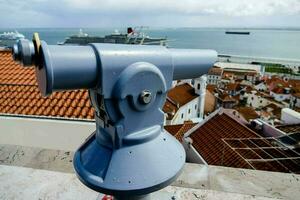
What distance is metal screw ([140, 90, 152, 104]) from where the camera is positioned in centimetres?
91

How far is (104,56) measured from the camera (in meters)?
0.85

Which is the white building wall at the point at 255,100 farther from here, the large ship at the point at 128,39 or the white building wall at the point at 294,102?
the large ship at the point at 128,39

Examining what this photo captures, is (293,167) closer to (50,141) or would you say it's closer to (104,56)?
(50,141)

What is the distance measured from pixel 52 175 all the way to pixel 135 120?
145 cm

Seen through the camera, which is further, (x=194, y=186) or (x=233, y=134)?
(x=233, y=134)

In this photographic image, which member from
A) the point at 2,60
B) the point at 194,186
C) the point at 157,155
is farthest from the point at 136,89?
the point at 2,60

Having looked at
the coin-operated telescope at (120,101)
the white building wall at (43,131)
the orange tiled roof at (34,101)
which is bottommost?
the white building wall at (43,131)


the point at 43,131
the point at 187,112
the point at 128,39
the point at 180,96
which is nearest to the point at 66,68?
the point at 43,131

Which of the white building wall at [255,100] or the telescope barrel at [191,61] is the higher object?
the telescope barrel at [191,61]

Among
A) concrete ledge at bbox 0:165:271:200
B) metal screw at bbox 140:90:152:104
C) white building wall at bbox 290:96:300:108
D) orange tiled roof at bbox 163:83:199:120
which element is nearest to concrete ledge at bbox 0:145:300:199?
concrete ledge at bbox 0:165:271:200

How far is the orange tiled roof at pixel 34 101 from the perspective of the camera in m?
4.82

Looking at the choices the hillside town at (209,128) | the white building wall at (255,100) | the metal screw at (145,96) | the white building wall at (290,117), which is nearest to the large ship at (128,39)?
the metal screw at (145,96)

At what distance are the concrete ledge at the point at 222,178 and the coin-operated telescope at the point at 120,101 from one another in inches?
40.8

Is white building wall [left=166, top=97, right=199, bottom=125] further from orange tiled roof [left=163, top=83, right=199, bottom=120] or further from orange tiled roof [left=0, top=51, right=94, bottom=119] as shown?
orange tiled roof [left=0, top=51, right=94, bottom=119]
